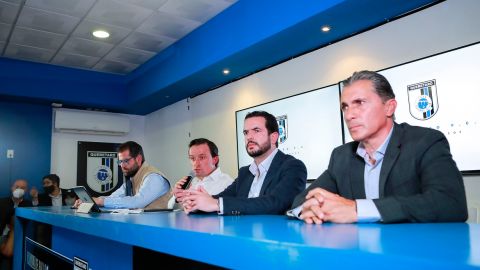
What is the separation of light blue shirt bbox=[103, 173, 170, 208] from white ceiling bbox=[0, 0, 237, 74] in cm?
184

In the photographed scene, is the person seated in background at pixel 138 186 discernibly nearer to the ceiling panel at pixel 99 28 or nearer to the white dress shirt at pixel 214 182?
the white dress shirt at pixel 214 182

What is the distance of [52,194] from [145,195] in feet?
11.0

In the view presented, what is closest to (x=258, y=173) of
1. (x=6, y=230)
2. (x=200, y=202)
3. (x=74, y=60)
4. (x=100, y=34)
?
(x=200, y=202)

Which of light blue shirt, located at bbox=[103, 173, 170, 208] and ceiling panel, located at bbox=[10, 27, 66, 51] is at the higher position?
ceiling panel, located at bbox=[10, 27, 66, 51]

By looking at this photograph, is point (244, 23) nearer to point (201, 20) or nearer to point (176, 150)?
point (201, 20)

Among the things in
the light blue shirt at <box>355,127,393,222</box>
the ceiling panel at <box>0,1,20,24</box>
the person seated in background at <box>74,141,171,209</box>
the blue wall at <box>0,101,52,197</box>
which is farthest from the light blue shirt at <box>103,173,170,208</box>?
the blue wall at <box>0,101,52,197</box>

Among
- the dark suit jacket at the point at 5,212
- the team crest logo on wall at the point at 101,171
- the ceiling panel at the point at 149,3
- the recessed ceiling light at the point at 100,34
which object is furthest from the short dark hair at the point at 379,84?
the team crest logo on wall at the point at 101,171

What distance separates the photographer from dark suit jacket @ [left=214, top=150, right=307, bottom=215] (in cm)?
149

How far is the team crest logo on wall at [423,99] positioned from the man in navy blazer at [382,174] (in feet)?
5.14

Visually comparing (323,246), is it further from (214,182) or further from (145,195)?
(214,182)

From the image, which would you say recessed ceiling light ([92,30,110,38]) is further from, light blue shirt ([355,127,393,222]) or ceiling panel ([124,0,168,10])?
light blue shirt ([355,127,393,222])

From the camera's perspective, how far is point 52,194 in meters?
5.59

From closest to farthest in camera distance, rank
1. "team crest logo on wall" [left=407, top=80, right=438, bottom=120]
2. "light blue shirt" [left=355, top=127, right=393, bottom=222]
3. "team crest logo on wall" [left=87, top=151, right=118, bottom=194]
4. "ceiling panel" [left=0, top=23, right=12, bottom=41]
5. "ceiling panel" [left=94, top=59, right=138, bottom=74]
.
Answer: "light blue shirt" [left=355, top=127, right=393, bottom=222], "team crest logo on wall" [left=407, top=80, right=438, bottom=120], "ceiling panel" [left=0, top=23, right=12, bottom=41], "ceiling panel" [left=94, top=59, right=138, bottom=74], "team crest logo on wall" [left=87, top=151, right=118, bottom=194]

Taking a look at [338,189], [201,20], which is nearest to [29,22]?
[201,20]
